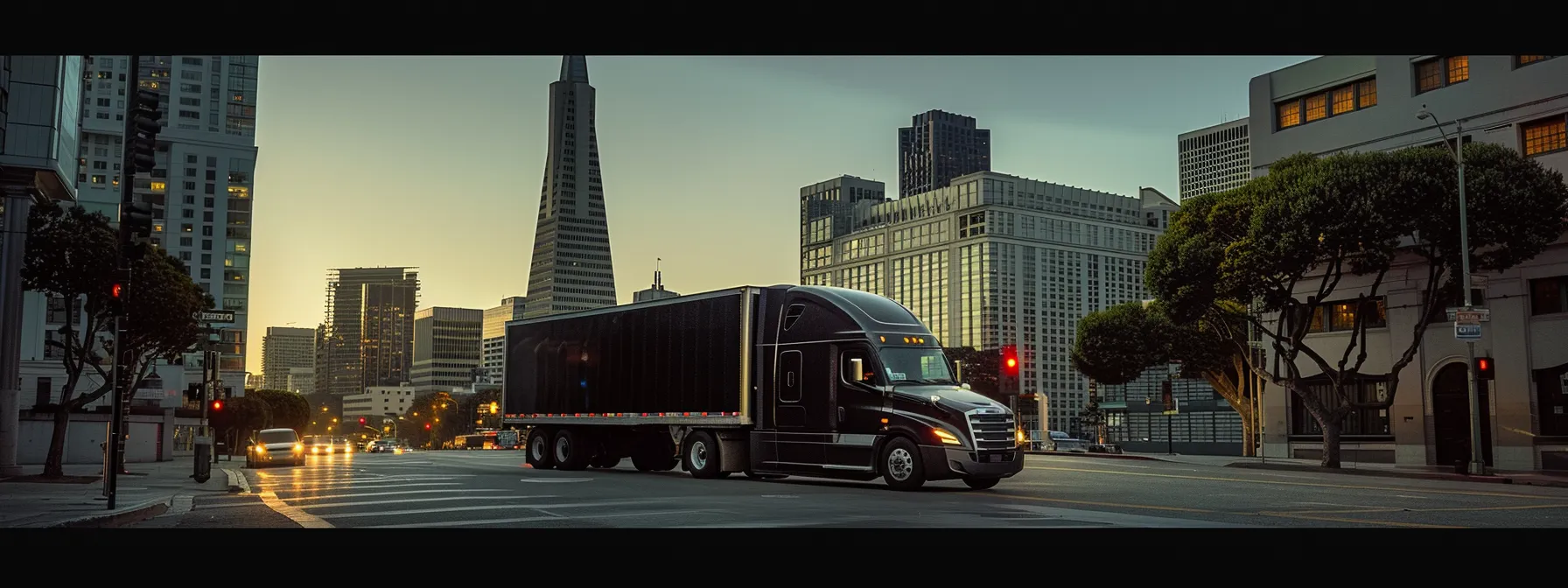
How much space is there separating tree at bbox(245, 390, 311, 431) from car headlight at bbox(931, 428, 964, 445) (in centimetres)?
10428

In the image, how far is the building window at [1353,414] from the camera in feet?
156

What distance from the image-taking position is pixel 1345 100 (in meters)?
49.5

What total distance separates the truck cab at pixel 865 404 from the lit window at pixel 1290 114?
3303 cm

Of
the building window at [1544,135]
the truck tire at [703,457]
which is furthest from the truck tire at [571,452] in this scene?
the building window at [1544,135]

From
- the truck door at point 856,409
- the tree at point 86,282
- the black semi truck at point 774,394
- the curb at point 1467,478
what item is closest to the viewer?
the black semi truck at point 774,394

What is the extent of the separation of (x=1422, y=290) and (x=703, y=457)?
30.3 metres

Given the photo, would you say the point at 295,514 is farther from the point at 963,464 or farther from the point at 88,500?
the point at 963,464

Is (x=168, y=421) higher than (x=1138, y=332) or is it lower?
lower

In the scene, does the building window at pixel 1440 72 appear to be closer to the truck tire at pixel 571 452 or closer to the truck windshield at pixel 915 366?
the truck windshield at pixel 915 366

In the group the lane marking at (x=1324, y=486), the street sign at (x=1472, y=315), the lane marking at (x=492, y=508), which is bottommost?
the lane marking at (x=1324, y=486)

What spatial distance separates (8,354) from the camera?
34000 mm
